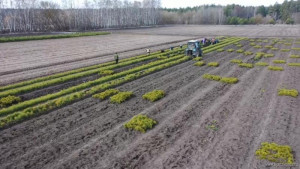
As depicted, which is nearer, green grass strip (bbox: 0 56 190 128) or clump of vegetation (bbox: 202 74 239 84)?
green grass strip (bbox: 0 56 190 128)

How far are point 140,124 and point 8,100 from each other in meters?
9.16

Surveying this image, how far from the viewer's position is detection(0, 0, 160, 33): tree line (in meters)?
77.1

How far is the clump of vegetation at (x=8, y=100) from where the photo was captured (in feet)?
46.0

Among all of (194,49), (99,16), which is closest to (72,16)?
(99,16)

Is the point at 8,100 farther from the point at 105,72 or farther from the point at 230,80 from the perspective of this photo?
the point at 230,80

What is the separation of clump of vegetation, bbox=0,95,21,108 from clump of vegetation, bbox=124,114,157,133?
325 inches

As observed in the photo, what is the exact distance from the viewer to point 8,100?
47.0 ft

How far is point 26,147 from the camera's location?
9.55 m

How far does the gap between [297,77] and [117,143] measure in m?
18.8

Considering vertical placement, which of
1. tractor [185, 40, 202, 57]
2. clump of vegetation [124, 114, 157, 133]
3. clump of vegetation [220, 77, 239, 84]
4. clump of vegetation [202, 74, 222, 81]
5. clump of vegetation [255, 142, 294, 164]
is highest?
tractor [185, 40, 202, 57]

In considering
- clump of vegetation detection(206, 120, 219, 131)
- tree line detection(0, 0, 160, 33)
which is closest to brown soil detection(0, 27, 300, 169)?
clump of vegetation detection(206, 120, 219, 131)

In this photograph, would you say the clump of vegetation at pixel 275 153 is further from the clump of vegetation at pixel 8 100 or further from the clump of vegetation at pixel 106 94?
the clump of vegetation at pixel 8 100

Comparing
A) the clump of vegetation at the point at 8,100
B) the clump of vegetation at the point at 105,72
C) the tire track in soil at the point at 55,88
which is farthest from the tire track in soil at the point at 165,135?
the clump of vegetation at the point at 8,100

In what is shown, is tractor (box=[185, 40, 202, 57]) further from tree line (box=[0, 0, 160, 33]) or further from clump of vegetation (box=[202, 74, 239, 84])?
tree line (box=[0, 0, 160, 33])
